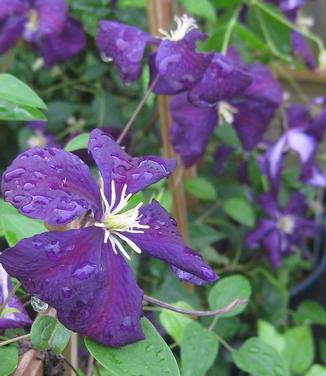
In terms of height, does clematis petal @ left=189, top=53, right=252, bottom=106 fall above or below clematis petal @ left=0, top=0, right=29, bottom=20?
above

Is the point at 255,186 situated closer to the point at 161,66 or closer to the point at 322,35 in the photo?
the point at 161,66

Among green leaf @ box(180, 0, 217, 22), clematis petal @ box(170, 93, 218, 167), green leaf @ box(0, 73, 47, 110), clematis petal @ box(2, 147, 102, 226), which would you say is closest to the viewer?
clematis petal @ box(2, 147, 102, 226)

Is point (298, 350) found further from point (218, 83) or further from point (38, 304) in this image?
point (38, 304)

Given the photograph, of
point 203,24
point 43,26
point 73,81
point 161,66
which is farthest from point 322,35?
point 161,66

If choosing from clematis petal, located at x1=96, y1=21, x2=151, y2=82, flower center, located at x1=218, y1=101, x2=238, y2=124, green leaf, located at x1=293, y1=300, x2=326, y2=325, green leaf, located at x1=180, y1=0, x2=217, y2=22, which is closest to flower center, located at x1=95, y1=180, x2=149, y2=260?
clematis petal, located at x1=96, y1=21, x2=151, y2=82

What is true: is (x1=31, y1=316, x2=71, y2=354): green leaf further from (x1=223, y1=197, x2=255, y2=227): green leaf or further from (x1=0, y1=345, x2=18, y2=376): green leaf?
(x1=223, y1=197, x2=255, y2=227): green leaf

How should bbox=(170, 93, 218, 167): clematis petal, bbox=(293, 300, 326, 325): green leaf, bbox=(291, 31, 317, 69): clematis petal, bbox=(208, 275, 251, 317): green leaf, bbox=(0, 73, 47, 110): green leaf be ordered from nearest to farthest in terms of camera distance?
bbox=(0, 73, 47, 110): green leaf
bbox=(208, 275, 251, 317): green leaf
bbox=(170, 93, 218, 167): clematis petal
bbox=(291, 31, 317, 69): clematis petal
bbox=(293, 300, 326, 325): green leaf

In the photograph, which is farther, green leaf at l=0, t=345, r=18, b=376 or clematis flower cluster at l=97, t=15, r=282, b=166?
clematis flower cluster at l=97, t=15, r=282, b=166
